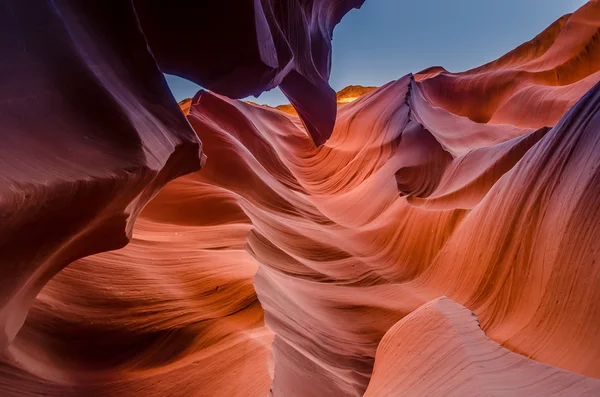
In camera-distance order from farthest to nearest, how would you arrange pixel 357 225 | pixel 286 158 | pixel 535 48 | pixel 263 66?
pixel 535 48
pixel 286 158
pixel 357 225
pixel 263 66

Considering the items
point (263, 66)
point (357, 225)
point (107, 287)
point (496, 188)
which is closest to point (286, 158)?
point (357, 225)

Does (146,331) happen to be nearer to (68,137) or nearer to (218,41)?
(68,137)

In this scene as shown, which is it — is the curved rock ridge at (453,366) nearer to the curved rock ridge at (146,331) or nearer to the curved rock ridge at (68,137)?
the curved rock ridge at (146,331)

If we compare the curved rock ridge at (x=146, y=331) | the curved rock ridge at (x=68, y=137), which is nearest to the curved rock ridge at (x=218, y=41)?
the curved rock ridge at (x=68, y=137)

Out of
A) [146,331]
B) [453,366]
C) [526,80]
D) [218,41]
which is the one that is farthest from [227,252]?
[526,80]

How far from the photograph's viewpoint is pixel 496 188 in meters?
2.70

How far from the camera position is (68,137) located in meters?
1.21

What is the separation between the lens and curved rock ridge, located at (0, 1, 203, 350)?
1049mm

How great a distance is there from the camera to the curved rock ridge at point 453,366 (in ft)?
4.31

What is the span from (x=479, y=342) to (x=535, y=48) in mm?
10540

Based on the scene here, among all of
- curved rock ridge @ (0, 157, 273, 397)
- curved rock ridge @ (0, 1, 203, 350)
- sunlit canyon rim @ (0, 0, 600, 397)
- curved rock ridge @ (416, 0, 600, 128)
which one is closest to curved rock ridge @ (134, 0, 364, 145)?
sunlit canyon rim @ (0, 0, 600, 397)

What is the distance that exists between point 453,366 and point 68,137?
1479 mm

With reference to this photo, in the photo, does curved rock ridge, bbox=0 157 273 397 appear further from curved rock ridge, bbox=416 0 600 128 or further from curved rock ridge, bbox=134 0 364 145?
curved rock ridge, bbox=416 0 600 128

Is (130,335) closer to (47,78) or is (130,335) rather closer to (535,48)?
(47,78)
